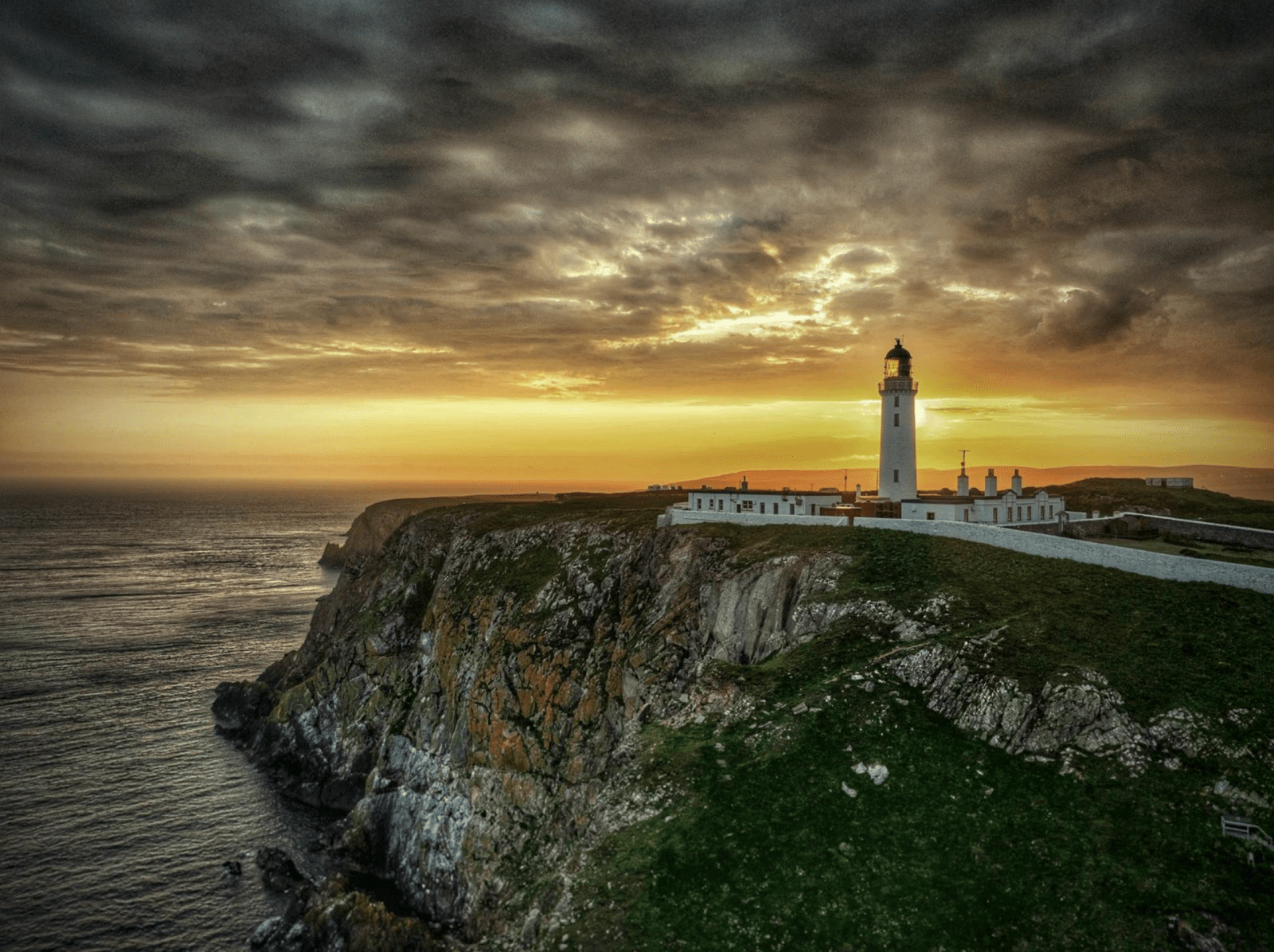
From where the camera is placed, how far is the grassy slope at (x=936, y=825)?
63.1 feet

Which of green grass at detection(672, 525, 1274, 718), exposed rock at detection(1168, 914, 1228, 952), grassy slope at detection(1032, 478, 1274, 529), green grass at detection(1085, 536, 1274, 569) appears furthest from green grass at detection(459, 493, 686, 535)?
grassy slope at detection(1032, 478, 1274, 529)

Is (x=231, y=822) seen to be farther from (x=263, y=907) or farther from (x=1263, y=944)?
(x=1263, y=944)

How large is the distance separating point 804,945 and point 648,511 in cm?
4767

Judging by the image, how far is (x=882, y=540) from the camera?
146 ft

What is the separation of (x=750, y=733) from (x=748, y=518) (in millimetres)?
28586

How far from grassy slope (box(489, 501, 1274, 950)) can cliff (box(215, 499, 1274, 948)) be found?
99 mm

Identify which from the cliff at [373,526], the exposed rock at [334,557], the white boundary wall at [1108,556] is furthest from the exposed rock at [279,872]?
the exposed rock at [334,557]

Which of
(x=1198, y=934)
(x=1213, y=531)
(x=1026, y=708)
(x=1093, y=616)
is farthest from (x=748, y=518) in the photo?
(x=1198, y=934)

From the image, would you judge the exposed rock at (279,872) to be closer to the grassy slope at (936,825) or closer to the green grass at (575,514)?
the green grass at (575,514)

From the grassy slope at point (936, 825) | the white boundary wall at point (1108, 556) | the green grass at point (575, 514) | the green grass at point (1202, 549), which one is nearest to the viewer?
the grassy slope at point (936, 825)

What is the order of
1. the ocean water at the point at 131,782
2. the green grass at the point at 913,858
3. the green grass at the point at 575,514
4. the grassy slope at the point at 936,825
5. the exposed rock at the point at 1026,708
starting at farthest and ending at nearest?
the green grass at the point at 575,514 < the ocean water at the point at 131,782 < the exposed rock at the point at 1026,708 < the grassy slope at the point at 936,825 < the green grass at the point at 913,858

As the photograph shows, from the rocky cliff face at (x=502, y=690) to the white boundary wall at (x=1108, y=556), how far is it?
9289 millimetres

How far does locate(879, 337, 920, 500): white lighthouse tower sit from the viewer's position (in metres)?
62.2

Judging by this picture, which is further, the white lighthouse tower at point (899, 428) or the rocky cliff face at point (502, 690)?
the white lighthouse tower at point (899, 428)
